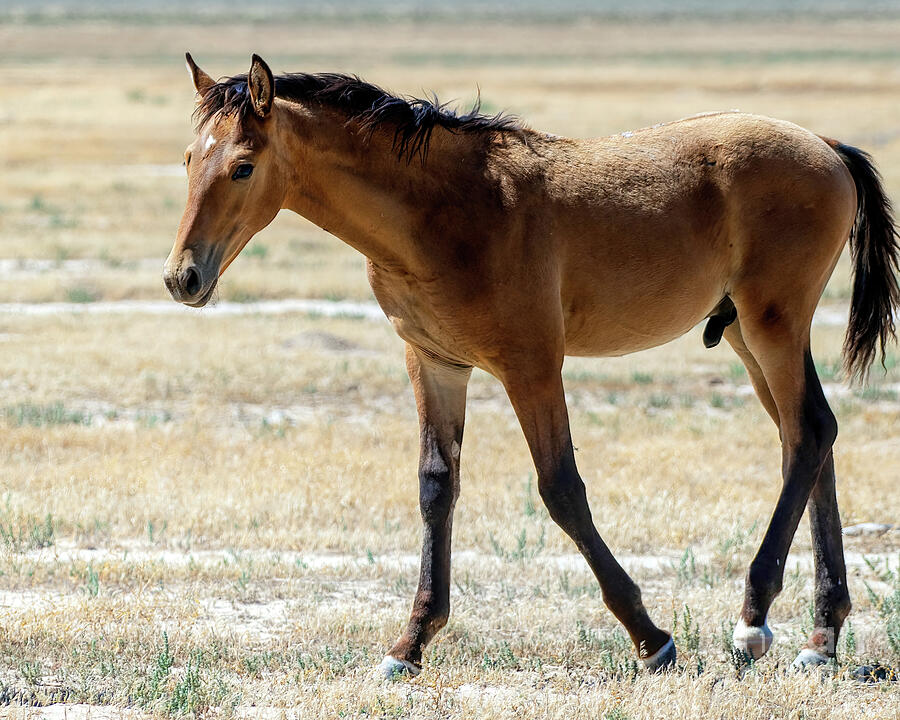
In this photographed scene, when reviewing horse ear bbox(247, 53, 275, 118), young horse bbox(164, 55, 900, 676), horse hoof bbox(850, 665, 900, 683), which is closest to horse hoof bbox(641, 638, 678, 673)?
young horse bbox(164, 55, 900, 676)

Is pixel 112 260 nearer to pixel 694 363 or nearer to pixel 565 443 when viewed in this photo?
pixel 694 363

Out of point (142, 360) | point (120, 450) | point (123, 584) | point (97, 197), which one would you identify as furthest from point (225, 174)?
point (97, 197)

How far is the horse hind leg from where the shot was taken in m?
5.25

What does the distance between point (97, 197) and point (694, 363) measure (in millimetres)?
15114

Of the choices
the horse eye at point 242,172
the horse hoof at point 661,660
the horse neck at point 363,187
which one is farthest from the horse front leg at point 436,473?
the horse eye at point 242,172

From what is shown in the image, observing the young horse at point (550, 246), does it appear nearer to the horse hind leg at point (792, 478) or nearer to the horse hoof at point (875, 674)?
the horse hind leg at point (792, 478)

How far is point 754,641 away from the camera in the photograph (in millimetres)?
5195

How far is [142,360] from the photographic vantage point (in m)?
11.6

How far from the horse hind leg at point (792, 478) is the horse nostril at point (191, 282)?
2403 millimetres

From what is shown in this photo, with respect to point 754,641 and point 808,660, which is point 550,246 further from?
point 808,660

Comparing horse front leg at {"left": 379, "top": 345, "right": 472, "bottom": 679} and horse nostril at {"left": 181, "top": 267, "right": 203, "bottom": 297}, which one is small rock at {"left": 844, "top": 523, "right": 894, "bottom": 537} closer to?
horse front leg at {"left": 379, "top": 345, "right": 472, "bottom": 679}

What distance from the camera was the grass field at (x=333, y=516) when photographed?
4984mm

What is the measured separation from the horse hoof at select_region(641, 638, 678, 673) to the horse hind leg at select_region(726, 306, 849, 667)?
32cm

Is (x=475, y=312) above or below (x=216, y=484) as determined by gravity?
above
